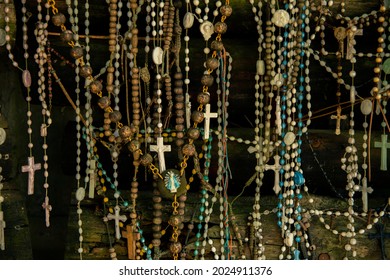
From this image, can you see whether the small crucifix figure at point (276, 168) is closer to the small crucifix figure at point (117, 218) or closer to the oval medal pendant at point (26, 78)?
the small crucifix figure at point (117, 218)

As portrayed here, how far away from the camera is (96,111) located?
2.71 metres

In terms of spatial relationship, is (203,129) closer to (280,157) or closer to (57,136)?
(280,157)

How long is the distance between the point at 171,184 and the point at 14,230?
0.77m

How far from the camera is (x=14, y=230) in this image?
242cm

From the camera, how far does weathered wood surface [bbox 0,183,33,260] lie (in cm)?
240

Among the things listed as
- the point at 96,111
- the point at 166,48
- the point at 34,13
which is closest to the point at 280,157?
the point at 166,48

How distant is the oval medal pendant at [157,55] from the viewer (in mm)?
2174

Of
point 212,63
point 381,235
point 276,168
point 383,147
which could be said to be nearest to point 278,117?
point 276,168

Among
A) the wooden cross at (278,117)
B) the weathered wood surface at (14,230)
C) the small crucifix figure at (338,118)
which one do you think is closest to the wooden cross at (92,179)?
the weathered wood surface at (14,230)

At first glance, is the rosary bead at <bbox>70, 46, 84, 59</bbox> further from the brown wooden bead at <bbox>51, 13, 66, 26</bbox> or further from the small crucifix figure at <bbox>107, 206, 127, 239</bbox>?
the small crucifix figure at <bbox>107, 206, 127, 239</bbox>

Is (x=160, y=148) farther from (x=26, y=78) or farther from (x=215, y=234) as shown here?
(x=26, y=78)

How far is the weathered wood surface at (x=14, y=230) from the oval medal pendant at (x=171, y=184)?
0.68 meters

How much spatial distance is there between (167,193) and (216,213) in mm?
260

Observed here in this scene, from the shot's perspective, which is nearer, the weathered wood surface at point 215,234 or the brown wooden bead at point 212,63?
the brown wooden bead at point 212,63
